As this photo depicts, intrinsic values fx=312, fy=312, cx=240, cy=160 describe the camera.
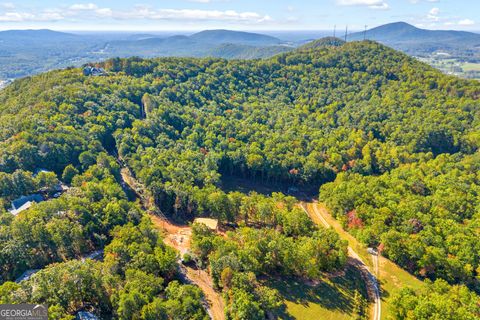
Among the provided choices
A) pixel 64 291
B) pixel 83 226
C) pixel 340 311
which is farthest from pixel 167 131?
pixel 340 311

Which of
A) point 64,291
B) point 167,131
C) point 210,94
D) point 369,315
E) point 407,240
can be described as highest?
point 210,94

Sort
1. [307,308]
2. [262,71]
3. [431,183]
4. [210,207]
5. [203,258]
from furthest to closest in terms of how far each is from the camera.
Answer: [262,71] → [431,183] → [210,207] → [203,258] → [307,308]

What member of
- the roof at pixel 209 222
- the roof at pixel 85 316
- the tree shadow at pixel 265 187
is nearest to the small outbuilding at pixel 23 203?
the roof at pixel 85 316

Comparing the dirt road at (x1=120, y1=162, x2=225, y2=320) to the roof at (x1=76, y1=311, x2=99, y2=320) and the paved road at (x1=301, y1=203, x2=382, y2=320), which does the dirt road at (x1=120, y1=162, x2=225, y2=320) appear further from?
the paved road at (x1=301, y1=203, x2=382, y2=320)

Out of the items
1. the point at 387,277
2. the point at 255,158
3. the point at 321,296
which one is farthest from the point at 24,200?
the point at 387,277

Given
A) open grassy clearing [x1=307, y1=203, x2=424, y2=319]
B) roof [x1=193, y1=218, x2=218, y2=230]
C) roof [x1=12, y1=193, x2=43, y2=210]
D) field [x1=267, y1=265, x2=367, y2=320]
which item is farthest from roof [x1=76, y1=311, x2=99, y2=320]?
open grassy clearing [x1=307, y1=203, x2=424, y2=319]

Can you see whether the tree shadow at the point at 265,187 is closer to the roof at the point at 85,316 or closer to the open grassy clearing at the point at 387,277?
the open grassy clearing at the point at 387,277

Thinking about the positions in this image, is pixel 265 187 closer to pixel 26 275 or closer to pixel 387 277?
pixel 387 277

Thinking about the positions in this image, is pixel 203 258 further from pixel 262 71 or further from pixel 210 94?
pixel 262 71
